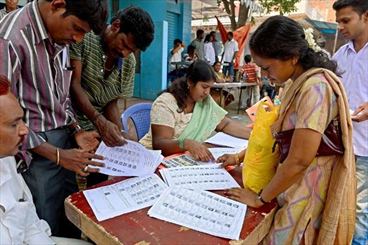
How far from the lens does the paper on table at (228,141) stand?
185 centimetres

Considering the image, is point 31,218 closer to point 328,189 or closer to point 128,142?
point 128,142

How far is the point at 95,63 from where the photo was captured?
5.26ft

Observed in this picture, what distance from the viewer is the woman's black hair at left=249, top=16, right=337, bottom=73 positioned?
98 centimetres

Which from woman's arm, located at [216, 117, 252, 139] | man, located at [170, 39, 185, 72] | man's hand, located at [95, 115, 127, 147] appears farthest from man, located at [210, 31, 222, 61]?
man's hand, located at [95, 115, 127, 147]

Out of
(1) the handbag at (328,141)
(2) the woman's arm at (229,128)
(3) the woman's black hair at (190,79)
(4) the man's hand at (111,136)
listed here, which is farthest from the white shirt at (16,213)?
(2) the woman's arm at (229,128)

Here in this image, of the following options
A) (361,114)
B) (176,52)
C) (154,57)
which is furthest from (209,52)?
(361,114)

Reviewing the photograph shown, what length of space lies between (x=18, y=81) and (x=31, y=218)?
514 millimetres

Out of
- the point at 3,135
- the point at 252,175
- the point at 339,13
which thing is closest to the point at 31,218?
the point at 3,135

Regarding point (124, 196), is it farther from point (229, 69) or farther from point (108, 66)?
point (229, 69)

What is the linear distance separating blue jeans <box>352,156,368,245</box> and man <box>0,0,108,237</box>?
1.74 metres

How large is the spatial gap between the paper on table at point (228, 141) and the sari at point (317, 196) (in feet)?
2.48

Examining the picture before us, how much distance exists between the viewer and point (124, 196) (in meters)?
1.07

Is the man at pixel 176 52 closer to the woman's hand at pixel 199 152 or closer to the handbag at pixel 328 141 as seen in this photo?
the woman's hand at pixel 199 152

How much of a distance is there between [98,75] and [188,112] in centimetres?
72
